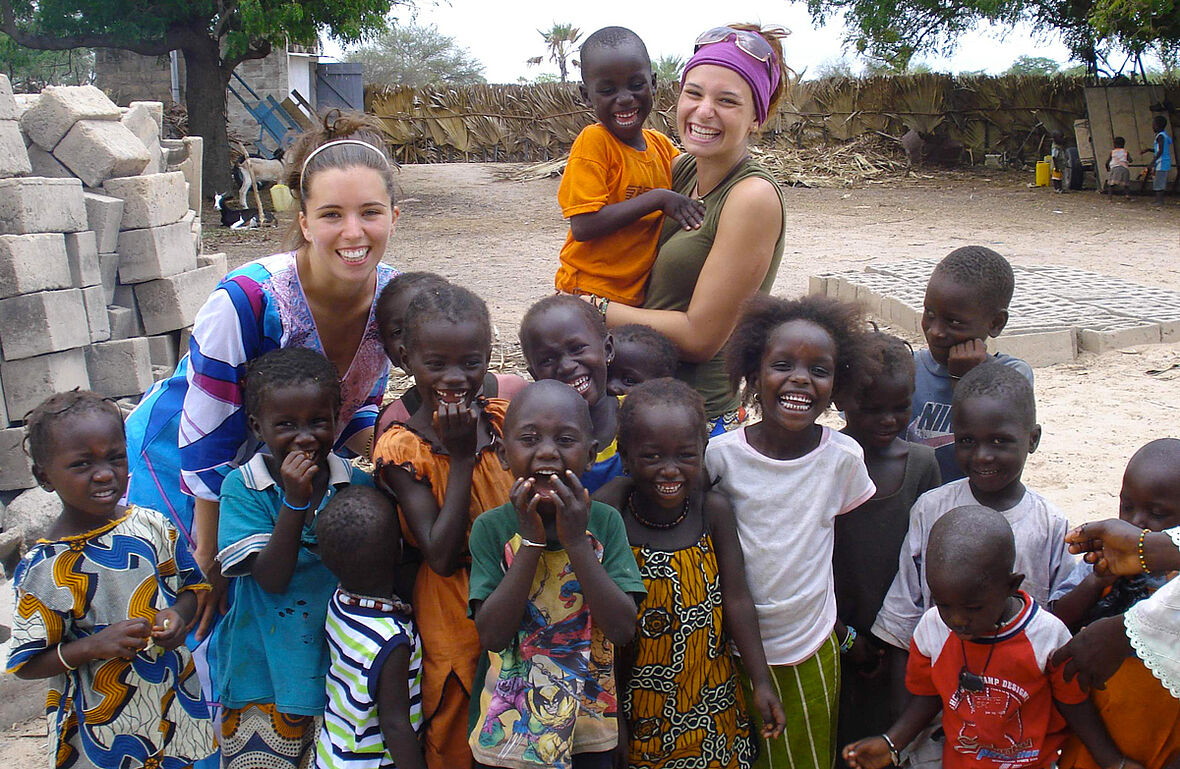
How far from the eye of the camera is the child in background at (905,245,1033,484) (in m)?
2.73

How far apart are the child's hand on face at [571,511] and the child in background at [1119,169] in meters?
16.7

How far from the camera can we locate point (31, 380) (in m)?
5.36

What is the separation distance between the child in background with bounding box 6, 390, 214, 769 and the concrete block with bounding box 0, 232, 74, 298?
3390 millimetres

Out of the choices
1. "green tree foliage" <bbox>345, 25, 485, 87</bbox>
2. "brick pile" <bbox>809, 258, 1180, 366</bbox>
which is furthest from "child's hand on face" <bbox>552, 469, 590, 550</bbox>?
"green tree foliage" <bbox>345, 25, 485, 87</bbox>

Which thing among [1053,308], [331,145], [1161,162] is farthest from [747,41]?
[1161,162]

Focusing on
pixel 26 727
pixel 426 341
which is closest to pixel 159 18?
pixel 26 727

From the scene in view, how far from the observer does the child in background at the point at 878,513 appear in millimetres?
2502

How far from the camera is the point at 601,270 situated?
3070 mm

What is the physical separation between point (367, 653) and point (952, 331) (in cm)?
185

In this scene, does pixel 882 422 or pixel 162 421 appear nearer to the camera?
pixel 882 422

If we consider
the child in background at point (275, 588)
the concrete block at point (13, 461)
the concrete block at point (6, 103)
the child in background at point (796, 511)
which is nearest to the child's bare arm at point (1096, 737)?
the child in background at point (796, 511)

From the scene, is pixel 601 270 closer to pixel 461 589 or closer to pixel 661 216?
pixel 661 216

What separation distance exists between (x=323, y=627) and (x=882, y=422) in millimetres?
1541

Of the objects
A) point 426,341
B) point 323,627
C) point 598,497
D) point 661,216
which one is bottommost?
point 323,627
